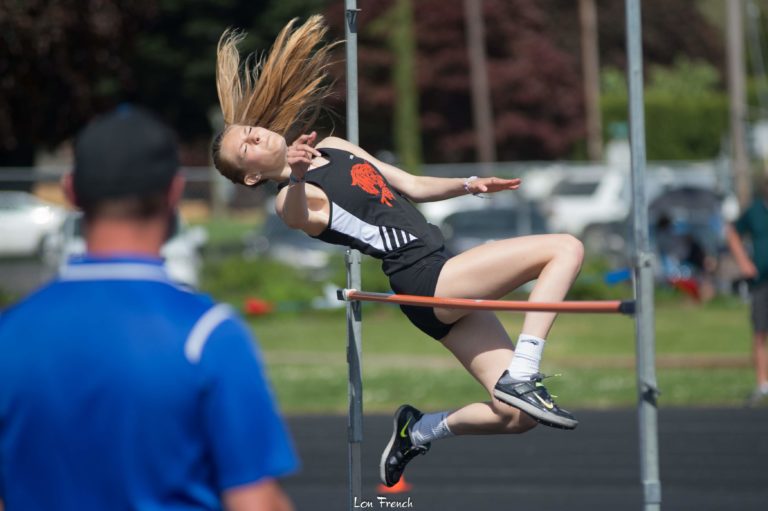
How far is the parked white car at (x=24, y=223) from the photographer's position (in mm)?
25650

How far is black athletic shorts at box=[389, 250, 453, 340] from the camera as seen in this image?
5273 millimetres

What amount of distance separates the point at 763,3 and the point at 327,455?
5768 centimetres

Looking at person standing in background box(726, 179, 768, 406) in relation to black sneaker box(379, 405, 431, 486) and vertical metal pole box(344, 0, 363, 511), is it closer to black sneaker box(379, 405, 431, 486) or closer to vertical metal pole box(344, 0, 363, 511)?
black sneaker box(379, 405, 431, 486)

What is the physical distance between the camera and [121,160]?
2.42m

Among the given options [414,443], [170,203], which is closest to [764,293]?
[414,443]

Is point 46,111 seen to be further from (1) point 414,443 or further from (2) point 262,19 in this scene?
(2) point 262,19

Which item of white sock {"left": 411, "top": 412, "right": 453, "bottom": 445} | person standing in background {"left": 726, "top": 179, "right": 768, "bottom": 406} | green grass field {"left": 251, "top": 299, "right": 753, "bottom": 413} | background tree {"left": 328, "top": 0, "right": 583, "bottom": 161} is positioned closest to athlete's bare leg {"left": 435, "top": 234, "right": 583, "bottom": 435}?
white sock {"left": 411, "top": 412, "right": 453, "bottom": 445}

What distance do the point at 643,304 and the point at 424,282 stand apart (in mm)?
1517

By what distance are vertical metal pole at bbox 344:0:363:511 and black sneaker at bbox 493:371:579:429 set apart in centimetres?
89

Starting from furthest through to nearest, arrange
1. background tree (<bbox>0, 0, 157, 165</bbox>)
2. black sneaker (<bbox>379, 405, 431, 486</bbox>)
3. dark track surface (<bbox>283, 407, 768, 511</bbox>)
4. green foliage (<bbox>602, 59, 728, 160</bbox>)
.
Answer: green foliage (<bbox>602, 59, 728, 160</bbox>)
background tree (<bbox>0, 0, 157, 165</bbox>)
dark track surface (<bbox>283, 407, 768, 511</bbox>)
black sneaker (<bbox>379, 405, 431, 486</bbox>)

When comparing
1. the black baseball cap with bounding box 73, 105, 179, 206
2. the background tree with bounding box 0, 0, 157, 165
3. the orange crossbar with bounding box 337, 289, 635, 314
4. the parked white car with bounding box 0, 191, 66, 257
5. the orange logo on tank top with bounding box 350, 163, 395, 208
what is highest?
the background tree with bounding box 0, 0, 157, 165

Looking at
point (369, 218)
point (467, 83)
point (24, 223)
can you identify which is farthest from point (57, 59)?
point (467, 83)

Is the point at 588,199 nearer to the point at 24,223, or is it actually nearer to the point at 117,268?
the point at 24,223

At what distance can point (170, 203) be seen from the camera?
98.6 inches
